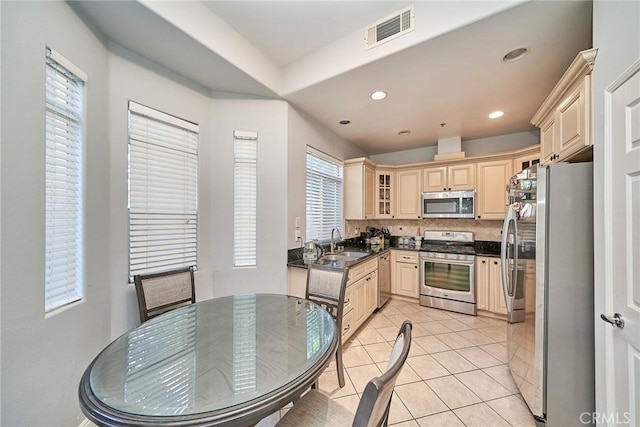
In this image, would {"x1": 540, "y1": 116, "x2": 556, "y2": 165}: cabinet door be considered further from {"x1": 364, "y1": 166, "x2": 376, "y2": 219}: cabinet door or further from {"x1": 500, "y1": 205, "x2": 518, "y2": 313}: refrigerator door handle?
{"x1": 364, "y1": 166, "x2": 376, "y2": 219}: cabinet door

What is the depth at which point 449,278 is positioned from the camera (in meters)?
3.49

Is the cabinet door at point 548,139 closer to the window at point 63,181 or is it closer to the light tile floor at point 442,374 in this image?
the light tile floor at point 442,374

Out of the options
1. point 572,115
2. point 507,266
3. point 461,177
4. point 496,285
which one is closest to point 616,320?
point 507,266

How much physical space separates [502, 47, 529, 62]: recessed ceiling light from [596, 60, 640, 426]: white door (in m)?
0.92

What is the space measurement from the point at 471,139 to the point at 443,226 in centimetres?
156

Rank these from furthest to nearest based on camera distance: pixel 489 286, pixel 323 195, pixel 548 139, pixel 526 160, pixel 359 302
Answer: pixel 323 195, pixel 489 286, pixel 526 160, pixel 359 302, pixel 548 139

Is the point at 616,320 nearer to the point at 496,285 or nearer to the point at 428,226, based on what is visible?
the point at 496,285

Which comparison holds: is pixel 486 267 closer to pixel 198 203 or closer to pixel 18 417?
→ pixel 198 203

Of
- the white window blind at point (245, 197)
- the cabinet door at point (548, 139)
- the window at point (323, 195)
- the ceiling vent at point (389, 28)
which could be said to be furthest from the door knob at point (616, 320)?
the white window blind at point (245, 197)

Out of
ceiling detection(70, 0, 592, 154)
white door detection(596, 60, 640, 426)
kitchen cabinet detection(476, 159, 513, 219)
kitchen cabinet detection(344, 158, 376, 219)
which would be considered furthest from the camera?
kitchen cabinet detection(344, 158, 376, 219)

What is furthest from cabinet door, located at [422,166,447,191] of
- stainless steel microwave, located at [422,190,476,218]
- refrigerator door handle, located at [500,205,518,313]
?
refrigerator door handle, located at [500,205,518,313]

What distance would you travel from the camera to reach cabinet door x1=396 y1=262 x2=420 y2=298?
3758 mm

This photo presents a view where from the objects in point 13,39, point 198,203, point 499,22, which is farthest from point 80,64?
point 499,22

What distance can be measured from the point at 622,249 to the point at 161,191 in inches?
121
